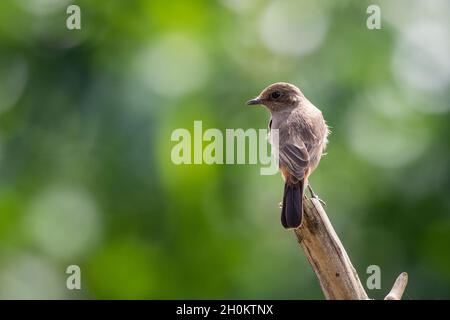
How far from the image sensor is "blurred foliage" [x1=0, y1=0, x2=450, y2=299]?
10711 millimetres

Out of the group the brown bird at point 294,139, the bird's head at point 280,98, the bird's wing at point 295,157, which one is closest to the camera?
the brown bird at point 294,139

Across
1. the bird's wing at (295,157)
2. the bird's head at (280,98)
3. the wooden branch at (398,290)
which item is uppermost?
the bird's head at (280,98)

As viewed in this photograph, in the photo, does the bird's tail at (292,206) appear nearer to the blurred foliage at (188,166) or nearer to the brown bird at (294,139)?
the brown bird at (294,139)

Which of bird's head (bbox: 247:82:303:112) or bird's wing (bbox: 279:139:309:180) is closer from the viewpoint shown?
bird's wing (bbox: 279:139:309:180)

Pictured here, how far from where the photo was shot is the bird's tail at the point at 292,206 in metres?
6.25

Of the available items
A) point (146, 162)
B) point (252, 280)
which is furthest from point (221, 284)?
point (146, 162)

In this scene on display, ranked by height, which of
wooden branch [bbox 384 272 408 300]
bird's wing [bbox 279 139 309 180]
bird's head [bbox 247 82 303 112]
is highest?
bird's head [bbox 247 82 303 112]

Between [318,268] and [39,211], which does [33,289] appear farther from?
[318,268]

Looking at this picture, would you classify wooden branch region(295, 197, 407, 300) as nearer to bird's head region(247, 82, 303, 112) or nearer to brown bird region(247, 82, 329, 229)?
brown bird region(247, 82, 329, 229)

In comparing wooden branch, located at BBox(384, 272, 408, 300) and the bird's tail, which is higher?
the bird's tail

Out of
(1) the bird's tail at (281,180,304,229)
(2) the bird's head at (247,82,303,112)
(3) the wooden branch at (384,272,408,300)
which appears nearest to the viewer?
(3) the wooden branch at (384,272,408,300)

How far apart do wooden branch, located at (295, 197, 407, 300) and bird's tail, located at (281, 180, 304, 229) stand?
16 cm

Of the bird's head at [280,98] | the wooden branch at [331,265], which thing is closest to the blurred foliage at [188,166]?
the bird's head at [280,98]

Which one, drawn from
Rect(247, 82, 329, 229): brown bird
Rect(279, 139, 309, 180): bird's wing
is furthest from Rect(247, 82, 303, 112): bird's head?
Rect(279, 139, 309, 180): bird's wing
